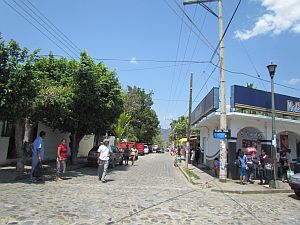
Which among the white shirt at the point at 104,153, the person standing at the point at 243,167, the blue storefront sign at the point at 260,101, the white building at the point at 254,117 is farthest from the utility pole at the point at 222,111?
the white shirt at the point at 104,153

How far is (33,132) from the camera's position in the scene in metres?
23.1

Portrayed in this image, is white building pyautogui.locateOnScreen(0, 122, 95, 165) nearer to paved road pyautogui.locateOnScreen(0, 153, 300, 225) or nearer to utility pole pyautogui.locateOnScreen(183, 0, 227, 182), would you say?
paved road pyautogui.locateOnScreen(0, 153, 300, 225)

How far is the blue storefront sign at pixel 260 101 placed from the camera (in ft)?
60.4

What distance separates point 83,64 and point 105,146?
4.69m

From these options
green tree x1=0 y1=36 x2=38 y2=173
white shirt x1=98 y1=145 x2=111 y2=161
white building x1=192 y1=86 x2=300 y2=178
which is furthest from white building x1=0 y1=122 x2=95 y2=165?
white building x1=192 y1=86 x2=300 y2=178

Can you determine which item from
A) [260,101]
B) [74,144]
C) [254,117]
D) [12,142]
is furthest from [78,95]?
[260,101]

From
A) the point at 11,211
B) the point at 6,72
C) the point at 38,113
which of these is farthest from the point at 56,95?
the point at 11,211

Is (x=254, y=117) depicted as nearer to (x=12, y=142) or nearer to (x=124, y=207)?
(x=124, y=207)

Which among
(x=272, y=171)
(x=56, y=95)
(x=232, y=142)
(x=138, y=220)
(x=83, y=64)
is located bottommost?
(x=138, y=220)

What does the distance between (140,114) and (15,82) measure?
55.7m

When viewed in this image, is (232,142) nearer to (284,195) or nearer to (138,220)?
(284,195)

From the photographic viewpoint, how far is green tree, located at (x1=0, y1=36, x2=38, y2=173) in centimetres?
1243

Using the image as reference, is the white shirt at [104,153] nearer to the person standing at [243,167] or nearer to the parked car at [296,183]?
the person standing at [243,167]

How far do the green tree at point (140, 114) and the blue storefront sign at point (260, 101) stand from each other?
1688 inches
